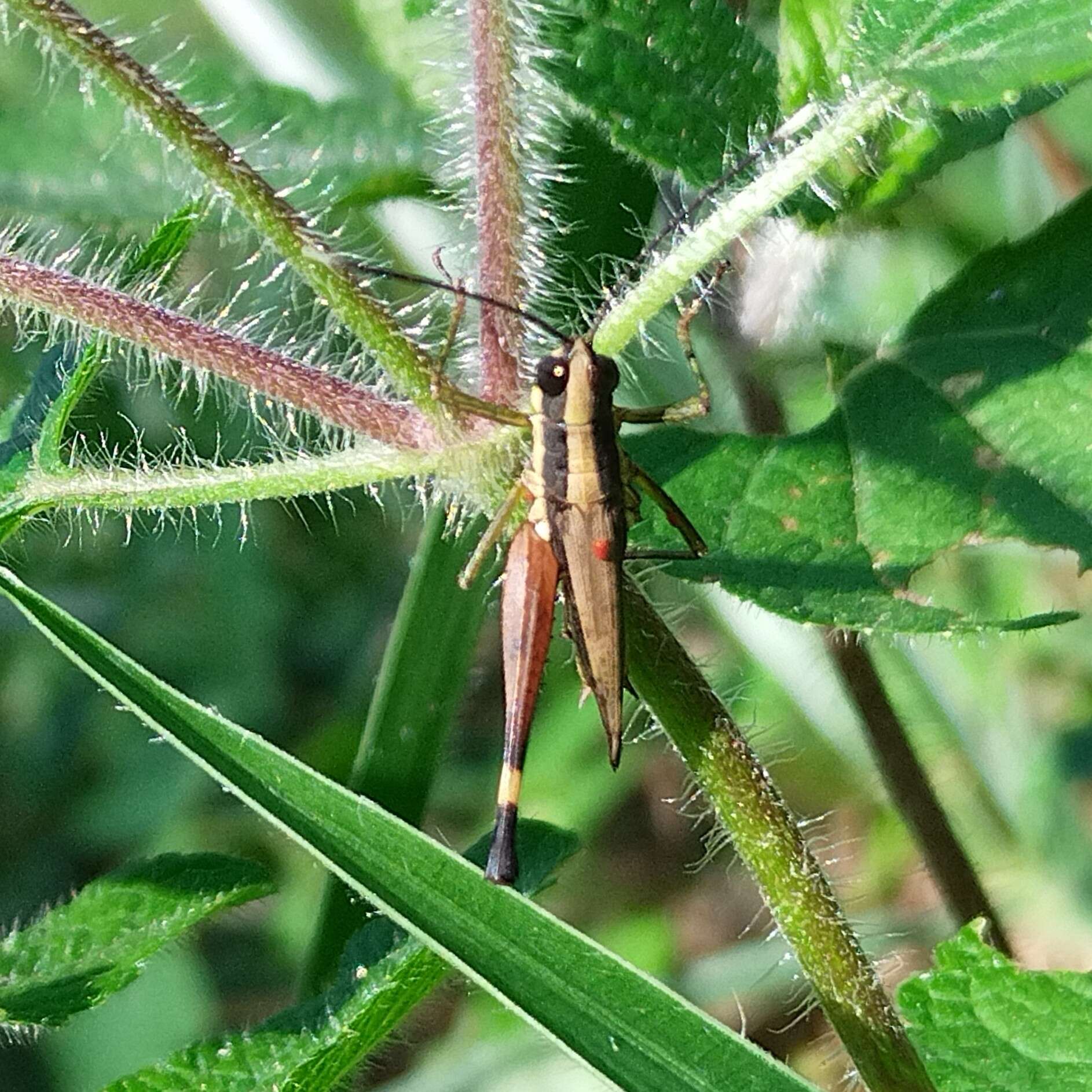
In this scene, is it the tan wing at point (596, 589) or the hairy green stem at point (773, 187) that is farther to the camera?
the tan wing at point (596, 589)

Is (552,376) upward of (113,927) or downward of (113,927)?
upward

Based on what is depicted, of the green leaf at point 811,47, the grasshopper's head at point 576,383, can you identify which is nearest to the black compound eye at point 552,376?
the grasshopper's head at point 576,383

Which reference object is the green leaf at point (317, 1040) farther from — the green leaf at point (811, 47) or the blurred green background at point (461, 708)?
the green leaf at point (811, 47)

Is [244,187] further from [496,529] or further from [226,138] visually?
[226,138]

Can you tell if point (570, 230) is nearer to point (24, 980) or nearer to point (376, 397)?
point (376, 397)

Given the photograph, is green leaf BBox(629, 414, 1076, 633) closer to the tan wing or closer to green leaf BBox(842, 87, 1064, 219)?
the tan wing

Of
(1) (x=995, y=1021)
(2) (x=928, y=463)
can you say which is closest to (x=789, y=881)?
(1) (x=995, y=1021)
